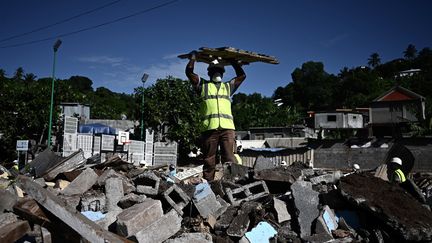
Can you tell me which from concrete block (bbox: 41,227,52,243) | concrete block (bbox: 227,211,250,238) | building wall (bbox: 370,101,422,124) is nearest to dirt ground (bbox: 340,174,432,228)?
concrete block (bbox: 227,211,250,238)

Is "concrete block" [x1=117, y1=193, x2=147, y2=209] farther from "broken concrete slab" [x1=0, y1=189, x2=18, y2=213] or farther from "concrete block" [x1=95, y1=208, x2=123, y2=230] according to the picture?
"broken concrete slab" [x1=0, y1=189, x2=18, y2=213]

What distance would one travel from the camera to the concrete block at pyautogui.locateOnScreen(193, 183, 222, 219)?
15.5ft

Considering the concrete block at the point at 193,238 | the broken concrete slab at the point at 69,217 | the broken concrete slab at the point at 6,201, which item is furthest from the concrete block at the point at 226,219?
the broken concrete slab at the point at 6,201

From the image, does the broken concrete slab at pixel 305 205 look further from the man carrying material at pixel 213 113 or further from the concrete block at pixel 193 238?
the man carrying material at pixel 213 113

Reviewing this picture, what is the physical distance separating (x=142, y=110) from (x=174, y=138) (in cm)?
272

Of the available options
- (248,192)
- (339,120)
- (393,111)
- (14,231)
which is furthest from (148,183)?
(393,111)

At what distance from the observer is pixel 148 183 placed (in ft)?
19.1

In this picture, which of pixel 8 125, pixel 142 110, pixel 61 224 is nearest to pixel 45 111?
pixel 8 125

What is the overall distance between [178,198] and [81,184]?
1.69 m

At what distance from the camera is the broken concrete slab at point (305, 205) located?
15.1 feet

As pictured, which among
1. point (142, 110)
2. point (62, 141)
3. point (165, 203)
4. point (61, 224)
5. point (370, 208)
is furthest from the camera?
point (142, 110)

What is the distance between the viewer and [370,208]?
455cm

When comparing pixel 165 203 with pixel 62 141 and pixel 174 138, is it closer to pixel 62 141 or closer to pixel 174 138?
pixel 62 141

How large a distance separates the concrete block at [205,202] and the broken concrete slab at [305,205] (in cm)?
104
